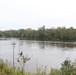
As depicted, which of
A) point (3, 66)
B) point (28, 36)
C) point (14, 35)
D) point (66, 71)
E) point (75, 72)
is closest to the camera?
point (75, 72)

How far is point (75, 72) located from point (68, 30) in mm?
82874

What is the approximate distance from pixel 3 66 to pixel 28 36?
319 ft

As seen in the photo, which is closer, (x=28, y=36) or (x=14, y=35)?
(x=28, y=36)

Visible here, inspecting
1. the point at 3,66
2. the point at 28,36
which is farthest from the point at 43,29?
the point at 3,66

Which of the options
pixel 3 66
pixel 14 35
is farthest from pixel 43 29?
pixel 3 66

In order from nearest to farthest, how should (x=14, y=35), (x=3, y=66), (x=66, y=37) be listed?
(x=3, y=66), (x=66, y=37), (x=14, y=35)

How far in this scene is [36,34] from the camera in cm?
9481

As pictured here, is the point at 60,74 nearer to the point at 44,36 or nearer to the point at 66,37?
the point at 66,37

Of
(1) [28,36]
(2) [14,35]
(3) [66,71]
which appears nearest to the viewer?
(3) [66,71]

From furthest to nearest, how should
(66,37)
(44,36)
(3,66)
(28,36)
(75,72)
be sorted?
(28,36)
(44,36)
(66,37)
(3,66)
(75,72)

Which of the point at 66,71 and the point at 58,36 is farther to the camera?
the point at 58,36

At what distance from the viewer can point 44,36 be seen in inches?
3570

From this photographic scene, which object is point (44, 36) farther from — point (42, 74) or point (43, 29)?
point (42, 74)

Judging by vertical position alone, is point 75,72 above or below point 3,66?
above
